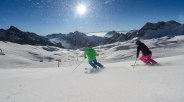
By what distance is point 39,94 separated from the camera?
25.5ft

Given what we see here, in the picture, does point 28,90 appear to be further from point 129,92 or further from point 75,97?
point 129,92

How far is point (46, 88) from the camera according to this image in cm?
874

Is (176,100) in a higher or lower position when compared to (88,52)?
lower

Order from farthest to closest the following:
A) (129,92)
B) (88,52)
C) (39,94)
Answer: (88,52) → (39,94) → (129,92)

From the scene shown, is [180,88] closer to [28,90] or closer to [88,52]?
[28,90]

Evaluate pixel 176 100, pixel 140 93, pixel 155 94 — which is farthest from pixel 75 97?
pixel 176 100

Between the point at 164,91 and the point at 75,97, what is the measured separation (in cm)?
266

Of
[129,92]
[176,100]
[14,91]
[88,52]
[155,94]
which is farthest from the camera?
[88,52]

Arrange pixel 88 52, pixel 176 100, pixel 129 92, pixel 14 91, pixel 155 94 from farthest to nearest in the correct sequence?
pixel 88 52, pixel 14 91, pixel 129 92, pixel 155 94, pixel 176 100

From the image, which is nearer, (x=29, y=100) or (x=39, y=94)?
(x=29, y=100)

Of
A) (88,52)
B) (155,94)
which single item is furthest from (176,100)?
(88,52)

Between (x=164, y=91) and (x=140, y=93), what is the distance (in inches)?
Answer: 26.6

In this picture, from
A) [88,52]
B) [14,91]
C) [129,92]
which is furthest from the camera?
[88,52]

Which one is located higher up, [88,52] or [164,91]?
[88,52]
